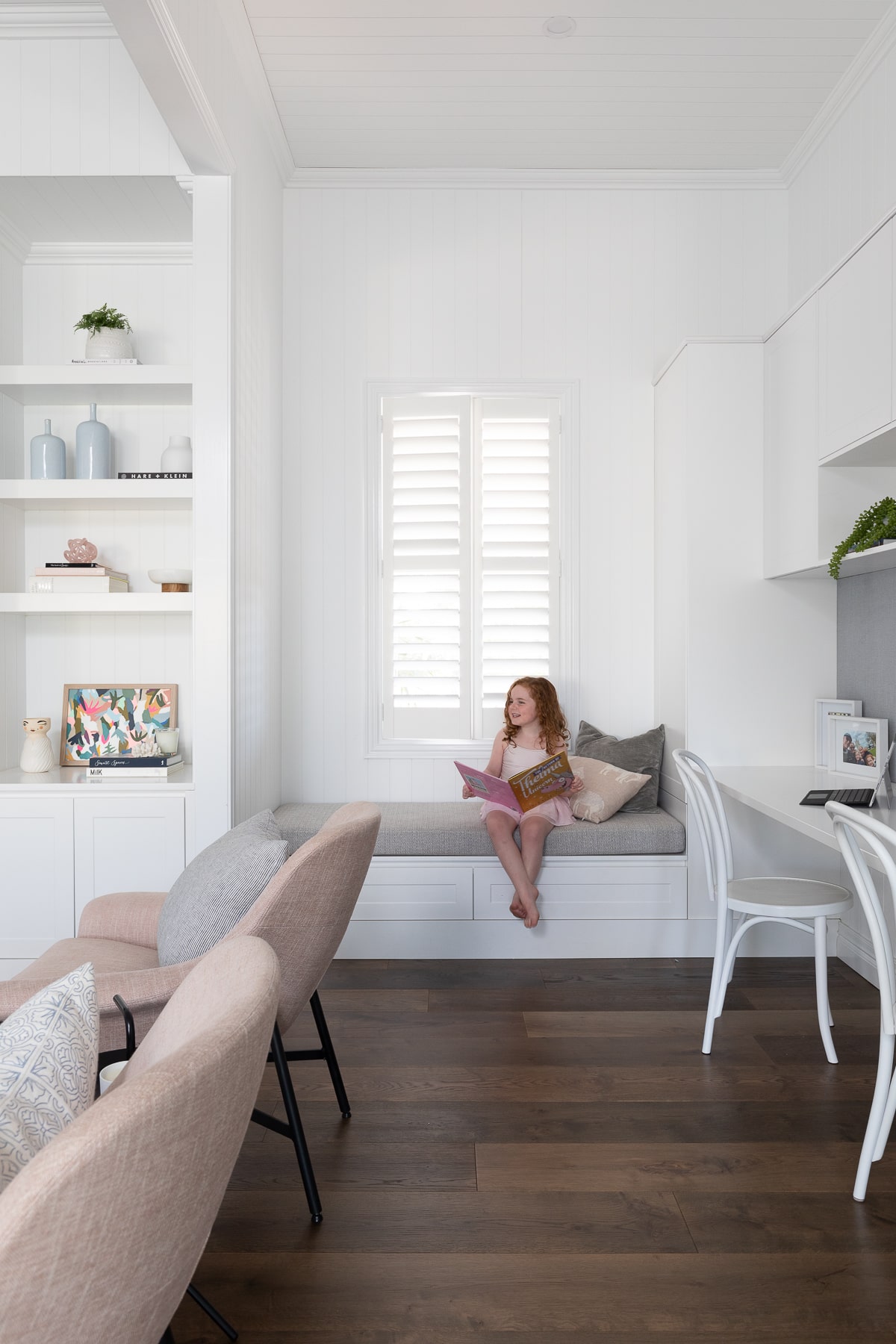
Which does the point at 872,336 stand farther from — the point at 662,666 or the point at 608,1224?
the point at 608,1224

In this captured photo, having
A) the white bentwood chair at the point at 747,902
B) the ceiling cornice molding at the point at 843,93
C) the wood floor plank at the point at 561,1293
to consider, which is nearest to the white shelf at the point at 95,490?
the white bentwood chair at the point at 747,902

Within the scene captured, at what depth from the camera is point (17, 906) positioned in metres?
3.14

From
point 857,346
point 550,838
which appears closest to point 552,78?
point 857,346

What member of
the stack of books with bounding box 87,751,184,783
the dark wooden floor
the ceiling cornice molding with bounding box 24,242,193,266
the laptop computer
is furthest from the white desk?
the ceiling cornice molding with bounding box 24,242,193,266

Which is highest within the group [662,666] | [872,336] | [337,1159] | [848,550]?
[872,336]

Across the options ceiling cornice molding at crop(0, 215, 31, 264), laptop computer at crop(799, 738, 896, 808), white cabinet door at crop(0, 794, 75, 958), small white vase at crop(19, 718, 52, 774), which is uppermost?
ceiling cornice molding at crop(0, 215, 31, 264)

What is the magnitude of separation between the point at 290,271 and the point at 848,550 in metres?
2.73

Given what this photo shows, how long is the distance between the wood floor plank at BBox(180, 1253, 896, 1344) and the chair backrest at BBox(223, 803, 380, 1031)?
45 cm

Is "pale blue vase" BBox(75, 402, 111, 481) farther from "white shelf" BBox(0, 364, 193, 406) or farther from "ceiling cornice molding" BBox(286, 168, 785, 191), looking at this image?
"ceiling cornice molding" BBox(286, 168, 785, 191)

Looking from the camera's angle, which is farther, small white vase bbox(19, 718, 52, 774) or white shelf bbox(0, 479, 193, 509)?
small white vase bbox(19, 718, 52, 774)

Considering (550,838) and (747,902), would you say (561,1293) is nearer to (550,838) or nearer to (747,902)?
(747,902)

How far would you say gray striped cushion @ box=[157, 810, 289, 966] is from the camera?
1.98 m

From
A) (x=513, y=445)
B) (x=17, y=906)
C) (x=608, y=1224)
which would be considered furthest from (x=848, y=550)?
(x=17, y=906)

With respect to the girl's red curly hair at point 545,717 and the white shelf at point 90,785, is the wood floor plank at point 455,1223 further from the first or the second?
the girl's red curly hair at point 545,717
